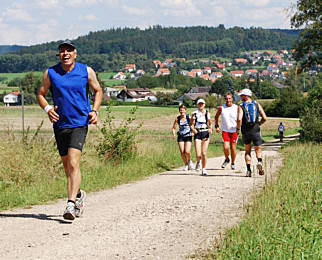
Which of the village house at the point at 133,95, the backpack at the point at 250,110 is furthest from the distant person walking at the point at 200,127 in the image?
the village house at the point at 133,95

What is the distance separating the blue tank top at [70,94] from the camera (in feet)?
21.6

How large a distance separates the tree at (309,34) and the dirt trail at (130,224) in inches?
763

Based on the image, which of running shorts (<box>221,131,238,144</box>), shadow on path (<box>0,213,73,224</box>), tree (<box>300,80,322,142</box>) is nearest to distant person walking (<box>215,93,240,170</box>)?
running shorts (<box>221,131,238,144</box>)

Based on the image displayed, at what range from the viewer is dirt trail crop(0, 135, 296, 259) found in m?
5.05

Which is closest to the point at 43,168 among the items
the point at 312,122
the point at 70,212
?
the point at 70,212

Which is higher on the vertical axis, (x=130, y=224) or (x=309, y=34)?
(x=309, y=34)

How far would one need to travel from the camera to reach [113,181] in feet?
34.6

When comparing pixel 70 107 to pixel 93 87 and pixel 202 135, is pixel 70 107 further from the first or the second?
pixel 202 135

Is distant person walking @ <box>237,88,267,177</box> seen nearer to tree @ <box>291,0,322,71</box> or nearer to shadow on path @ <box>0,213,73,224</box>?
shadow on path @ <box>0,213,73,224</box>

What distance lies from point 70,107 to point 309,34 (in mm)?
23267

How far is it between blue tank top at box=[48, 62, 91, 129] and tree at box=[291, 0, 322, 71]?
21931 mm

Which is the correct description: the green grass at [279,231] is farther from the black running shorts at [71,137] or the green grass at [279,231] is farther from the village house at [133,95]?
the village house at [133,95]

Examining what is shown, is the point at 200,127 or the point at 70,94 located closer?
the point at 70,94

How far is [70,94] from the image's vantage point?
21.7 ft
